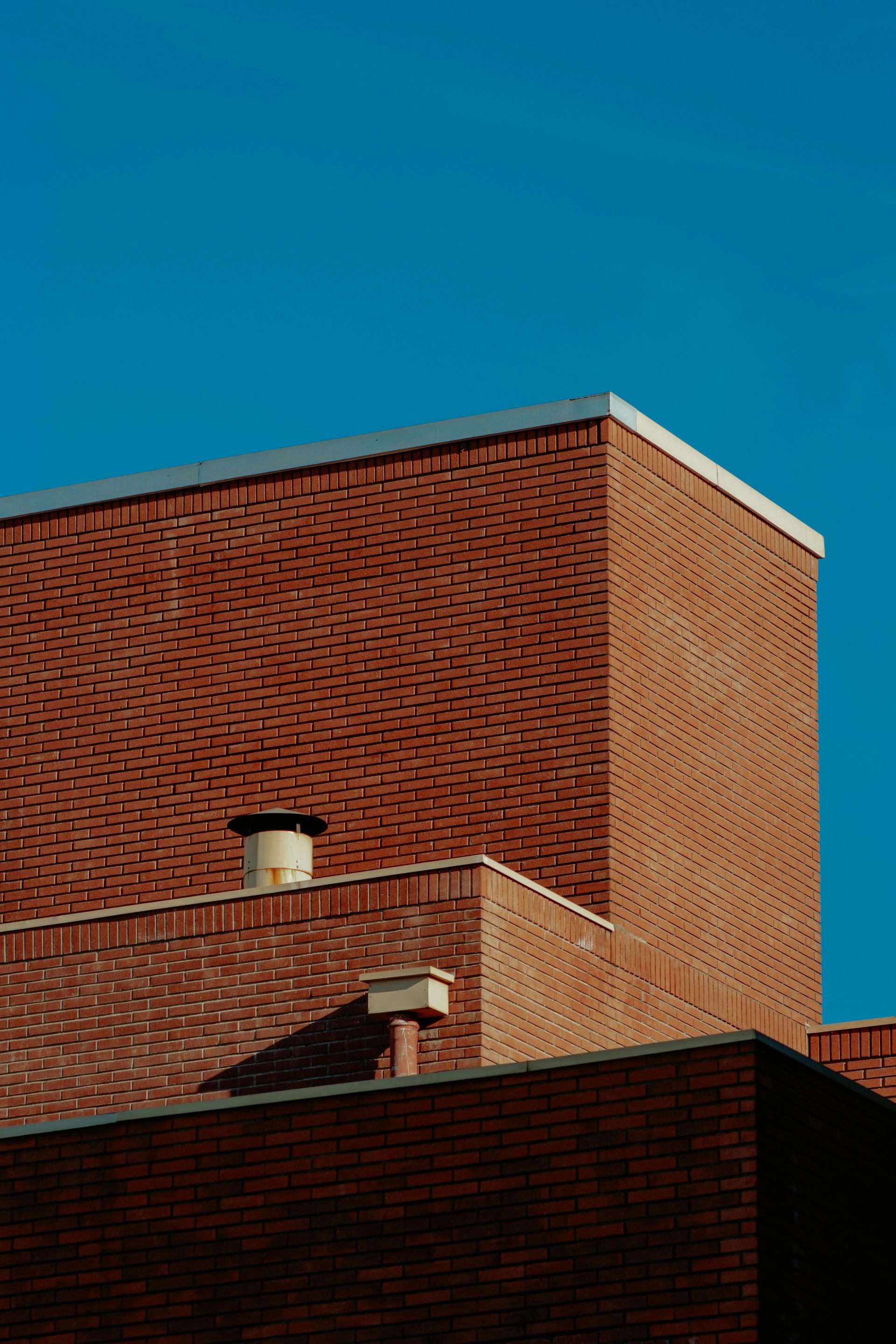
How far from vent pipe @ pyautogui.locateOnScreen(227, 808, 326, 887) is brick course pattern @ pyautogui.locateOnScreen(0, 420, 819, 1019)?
1.00 metres

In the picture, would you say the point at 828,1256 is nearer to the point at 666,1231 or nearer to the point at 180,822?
the point at 666,1231

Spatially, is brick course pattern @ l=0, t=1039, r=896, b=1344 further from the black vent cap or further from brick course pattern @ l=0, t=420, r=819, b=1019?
→ brick course pattern @ l=0, t=420, r=819, b=1019

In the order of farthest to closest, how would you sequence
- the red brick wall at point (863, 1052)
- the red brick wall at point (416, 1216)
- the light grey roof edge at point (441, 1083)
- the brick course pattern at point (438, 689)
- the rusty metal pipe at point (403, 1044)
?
the red brick wall at point (863, 1052) → the brick course pattern at point (438, 689) → the rusty metal pipe at point (403, 1044) → the light grey roof edge at point (441, 1083) → the red brick wall at point (416, 1216)

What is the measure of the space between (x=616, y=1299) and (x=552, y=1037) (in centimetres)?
434

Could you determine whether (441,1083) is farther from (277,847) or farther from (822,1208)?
(277,847)

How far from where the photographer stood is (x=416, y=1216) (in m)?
13.7

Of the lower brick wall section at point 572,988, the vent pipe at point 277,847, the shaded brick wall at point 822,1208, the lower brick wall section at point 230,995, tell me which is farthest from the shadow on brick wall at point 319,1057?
the shaded brick wall at point 822,1208

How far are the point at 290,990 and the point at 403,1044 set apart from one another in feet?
3.95

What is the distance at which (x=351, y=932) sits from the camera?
1717cm

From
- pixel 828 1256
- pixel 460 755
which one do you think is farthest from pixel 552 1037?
pixel 828 1256

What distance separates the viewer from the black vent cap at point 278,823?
60.6ft

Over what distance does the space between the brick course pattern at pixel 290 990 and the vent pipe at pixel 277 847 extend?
2.30 ft

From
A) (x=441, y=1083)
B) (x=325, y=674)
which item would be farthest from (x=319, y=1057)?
(x=325, y=674)

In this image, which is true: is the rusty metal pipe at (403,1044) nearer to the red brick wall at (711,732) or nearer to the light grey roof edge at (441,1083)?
the light grey roof edge at (441,1083)
